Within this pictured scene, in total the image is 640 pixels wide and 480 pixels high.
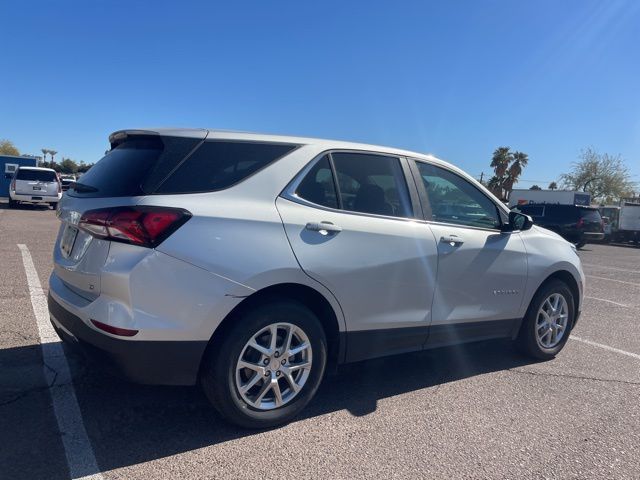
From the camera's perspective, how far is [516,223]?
4398 millimetres

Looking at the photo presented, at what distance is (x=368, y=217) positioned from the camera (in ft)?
11.4

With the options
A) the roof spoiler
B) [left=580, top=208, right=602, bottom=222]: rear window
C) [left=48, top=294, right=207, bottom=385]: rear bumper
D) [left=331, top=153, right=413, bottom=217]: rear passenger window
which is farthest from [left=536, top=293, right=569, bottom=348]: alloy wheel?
[left=580, top=208, right=602, bottom=222]: rear window

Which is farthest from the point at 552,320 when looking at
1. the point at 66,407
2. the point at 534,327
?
the point at 66,407

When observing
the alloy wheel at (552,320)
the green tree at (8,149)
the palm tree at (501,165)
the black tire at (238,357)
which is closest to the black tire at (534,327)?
the alloy wheel at (552,320)

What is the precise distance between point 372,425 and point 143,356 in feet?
5.02

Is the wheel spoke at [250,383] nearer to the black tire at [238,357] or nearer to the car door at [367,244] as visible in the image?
the black tire at [238,357]

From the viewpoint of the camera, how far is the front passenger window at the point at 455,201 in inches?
156

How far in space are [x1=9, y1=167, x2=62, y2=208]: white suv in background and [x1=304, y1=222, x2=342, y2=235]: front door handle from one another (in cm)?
1964

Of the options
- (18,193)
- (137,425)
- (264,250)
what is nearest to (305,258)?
(264,250)

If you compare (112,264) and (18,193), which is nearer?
(112,264)

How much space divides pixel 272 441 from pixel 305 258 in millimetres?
1109

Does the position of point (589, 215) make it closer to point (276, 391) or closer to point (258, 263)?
point (276, 391)

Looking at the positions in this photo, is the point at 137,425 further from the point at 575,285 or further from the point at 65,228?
the point at 575,285

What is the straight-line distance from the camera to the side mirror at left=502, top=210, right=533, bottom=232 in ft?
14.3
